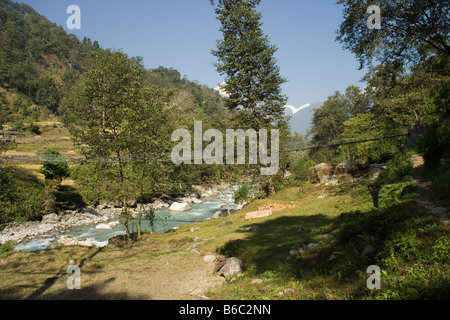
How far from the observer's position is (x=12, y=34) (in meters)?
150

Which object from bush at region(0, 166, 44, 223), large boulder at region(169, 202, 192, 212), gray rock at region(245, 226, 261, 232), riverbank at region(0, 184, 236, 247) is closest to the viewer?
gray rock at region(245, 226, 261, 232)

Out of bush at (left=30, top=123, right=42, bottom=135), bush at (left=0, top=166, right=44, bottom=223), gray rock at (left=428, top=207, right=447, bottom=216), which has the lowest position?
bush at (left=0, top=166, right=44, bottom=223)

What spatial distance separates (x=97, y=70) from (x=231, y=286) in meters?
19.7

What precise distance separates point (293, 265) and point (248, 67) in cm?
1796

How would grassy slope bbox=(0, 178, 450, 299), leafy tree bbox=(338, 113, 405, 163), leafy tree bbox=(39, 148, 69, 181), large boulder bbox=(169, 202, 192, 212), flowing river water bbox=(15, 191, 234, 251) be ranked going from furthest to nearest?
large boulder bbox=(169, 202, 192, 212) < leafy tree bbox=(39, 148, 69, 181) < leafy tree bbox=(338, 113, 405, 163) < flowing river water bbox=(15, 191, 234, 251) < grassy slope bbox=(0, 178, 450, 299)

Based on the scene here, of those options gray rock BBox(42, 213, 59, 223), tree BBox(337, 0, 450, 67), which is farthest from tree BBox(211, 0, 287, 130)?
gray rock BBox(42, 213, 59, 223)

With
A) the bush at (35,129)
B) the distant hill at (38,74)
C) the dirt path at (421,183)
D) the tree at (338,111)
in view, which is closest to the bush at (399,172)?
the dirt path at (421,183)

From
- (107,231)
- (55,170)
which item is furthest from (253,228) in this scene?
(55,170)

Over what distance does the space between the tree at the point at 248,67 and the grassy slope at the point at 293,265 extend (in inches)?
423

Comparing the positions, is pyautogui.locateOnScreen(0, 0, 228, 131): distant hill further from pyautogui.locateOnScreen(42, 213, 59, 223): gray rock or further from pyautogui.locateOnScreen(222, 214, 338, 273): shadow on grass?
pyautogui.locateOnScreen(222, 214, 338, 273): shadow on grass

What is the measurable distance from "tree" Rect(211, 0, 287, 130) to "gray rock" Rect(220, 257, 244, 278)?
1488 cm

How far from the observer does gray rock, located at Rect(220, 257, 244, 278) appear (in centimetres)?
882
